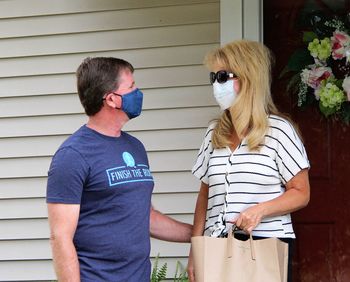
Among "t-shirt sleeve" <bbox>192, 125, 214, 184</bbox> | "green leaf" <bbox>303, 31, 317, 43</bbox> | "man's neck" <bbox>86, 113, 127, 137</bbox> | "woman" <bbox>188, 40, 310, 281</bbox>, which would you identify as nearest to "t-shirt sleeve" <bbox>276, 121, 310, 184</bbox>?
"woman" <bbox>188, 40, 310, 281</bbox>

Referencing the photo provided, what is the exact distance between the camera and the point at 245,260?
2.70 m

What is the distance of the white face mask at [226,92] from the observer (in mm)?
2994

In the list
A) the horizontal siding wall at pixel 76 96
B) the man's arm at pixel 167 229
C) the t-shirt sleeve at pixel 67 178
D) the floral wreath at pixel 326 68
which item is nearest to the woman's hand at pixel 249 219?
the man's arm at pixel 167 229

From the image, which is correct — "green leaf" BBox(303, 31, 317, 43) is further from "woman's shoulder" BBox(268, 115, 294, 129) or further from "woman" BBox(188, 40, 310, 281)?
"woman's shoulder" BBox(268, 115, 294, 129)

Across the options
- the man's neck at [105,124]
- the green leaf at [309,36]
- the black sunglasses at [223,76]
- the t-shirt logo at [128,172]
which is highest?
the green leaf at [309,36]

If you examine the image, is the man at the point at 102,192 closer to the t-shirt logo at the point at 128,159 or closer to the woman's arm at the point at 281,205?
the t-shirt logo at the point at 128,159

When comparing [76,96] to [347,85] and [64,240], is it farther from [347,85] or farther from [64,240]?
[64,240]

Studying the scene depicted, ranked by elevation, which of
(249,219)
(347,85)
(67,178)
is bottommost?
(249,219)

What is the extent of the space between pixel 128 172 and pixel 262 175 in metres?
0.52

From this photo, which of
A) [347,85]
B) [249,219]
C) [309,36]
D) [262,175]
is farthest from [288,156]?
[309,36]

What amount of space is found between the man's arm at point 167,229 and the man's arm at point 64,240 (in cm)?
60

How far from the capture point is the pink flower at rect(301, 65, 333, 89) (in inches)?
153

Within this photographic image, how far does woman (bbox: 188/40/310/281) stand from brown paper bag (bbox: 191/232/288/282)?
90mm

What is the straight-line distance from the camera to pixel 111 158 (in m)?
2.73
